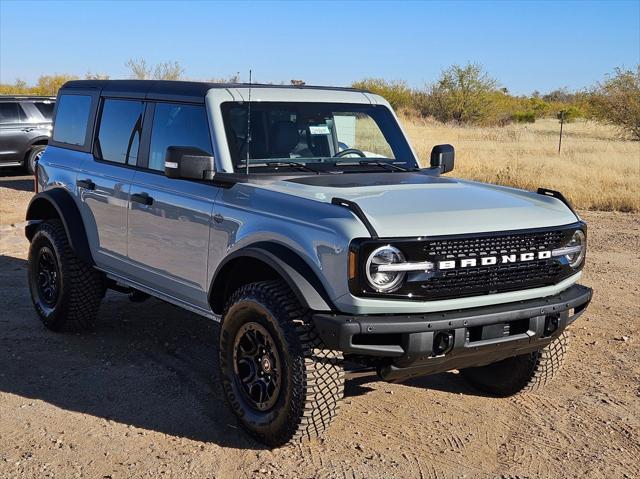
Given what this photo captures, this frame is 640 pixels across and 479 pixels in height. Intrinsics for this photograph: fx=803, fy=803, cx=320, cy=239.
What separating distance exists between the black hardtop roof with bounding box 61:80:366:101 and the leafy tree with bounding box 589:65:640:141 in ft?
108

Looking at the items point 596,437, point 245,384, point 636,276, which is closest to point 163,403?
point 245,384

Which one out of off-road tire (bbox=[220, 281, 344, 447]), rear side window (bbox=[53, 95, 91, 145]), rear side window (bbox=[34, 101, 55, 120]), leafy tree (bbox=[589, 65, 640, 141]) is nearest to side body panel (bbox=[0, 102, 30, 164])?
rear side window (bbox=[34, 101, 55, 120])

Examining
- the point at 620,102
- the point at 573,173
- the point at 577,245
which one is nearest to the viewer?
the point at 577,245

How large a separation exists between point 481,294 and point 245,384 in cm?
137

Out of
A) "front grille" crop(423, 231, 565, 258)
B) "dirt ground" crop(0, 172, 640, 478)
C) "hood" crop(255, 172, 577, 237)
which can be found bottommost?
"dirt ground" crop(0, 172, 640, 478)

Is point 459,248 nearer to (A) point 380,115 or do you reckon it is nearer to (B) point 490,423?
(B) point 490,423

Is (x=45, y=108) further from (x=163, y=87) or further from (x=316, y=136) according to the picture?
(x=316, y=136)

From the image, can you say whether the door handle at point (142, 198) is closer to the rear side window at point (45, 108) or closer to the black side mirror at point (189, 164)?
the black side mirror at point (189, 164)

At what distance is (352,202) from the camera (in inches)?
153

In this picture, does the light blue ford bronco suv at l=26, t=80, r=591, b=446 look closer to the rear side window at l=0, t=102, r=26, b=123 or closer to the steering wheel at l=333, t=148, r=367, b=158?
the steering wheel at l=333, t=148, r=367, b=158

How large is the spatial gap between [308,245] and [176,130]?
1684 millimetres

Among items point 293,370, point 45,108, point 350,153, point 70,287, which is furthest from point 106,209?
point 45,108

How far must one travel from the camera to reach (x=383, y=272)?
3.78 m

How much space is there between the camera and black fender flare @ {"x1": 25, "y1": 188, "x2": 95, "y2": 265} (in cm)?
598
